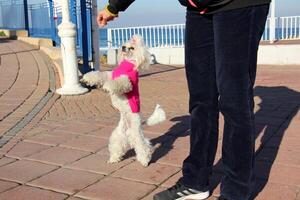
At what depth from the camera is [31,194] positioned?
328 cm

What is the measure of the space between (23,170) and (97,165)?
2.06ft

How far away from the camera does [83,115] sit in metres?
5.89

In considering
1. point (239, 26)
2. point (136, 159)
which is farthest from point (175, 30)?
point (239, 26)

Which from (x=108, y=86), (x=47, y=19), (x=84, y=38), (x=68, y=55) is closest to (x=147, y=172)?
(x=108, y=86)

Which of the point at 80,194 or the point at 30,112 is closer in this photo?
the point at 80,194

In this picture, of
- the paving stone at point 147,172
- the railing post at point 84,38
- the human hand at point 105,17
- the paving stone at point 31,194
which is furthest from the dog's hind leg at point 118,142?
the railing post at point 84,38

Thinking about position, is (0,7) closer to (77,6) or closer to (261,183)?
(77,6)

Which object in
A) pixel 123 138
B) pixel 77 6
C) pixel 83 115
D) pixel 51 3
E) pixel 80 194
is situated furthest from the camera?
pixel 51 3

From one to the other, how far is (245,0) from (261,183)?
1.52 metres

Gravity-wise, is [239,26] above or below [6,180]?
above

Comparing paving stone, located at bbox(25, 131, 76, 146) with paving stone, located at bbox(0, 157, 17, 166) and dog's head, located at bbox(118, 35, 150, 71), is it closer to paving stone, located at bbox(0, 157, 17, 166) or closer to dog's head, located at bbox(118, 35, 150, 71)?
paving stone, located at bbox(0, 157, 17, 166)

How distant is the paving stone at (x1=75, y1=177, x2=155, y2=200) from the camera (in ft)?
10.5

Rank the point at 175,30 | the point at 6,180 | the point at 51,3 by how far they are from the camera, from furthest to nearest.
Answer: the point at 175,30 < the point at 51,3 < the point at 6,180

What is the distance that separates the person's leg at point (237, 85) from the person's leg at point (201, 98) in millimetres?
225
